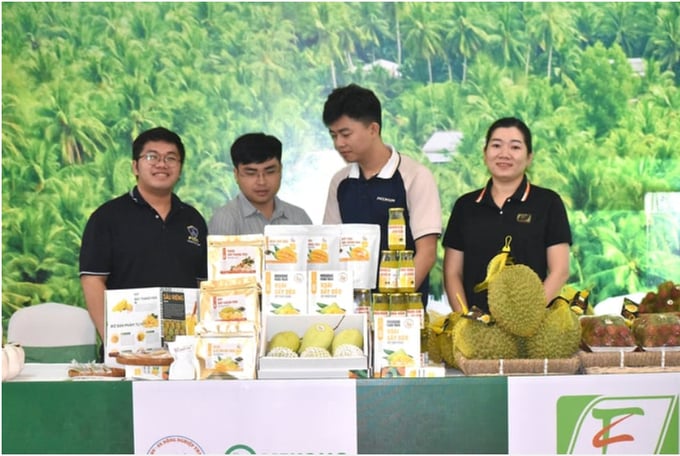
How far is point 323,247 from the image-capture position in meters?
2.79

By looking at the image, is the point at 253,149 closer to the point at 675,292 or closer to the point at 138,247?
the point at 138,247

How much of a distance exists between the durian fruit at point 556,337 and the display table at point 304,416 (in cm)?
9

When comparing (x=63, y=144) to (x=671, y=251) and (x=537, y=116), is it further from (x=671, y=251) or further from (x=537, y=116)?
(x=671, y=251)

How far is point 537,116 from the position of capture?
4867 millimetres

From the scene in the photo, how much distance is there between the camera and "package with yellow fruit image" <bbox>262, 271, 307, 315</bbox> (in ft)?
8.84

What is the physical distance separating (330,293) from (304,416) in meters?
0.39

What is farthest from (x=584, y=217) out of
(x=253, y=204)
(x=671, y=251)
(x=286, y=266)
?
(x=286, y=266)

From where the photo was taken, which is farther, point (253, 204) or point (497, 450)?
point (253, 204)

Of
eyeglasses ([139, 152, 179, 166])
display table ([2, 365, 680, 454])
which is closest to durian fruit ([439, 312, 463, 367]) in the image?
display table ([2, 365, 680, 454])

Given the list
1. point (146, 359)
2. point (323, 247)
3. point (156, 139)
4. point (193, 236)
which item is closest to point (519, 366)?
point (323, 247)

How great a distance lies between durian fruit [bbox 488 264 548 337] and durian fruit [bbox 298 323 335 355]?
1.56 ft

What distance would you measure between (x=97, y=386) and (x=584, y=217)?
3.14 m

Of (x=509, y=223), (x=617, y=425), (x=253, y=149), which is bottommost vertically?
(x=617, y=425)

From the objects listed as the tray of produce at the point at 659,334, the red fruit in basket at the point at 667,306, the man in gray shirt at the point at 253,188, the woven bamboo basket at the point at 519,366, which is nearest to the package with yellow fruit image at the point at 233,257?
the woven bamboo basket at the point at 519,366
